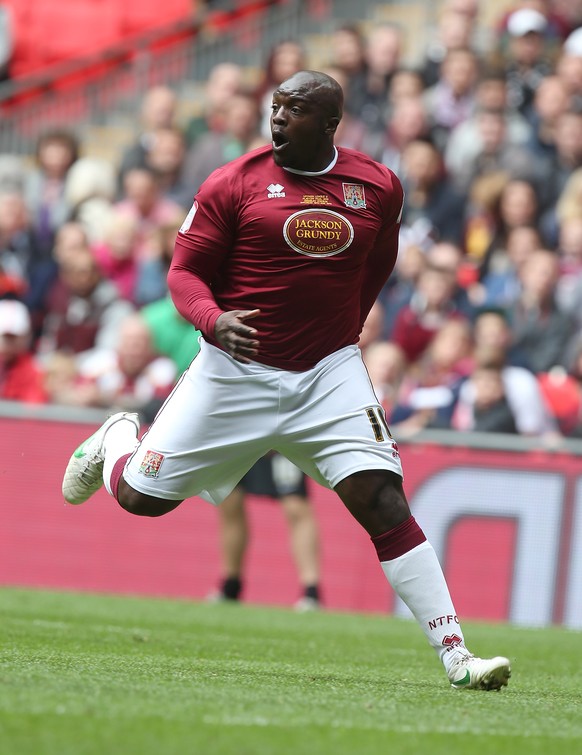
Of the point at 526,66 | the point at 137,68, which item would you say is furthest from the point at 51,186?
the point at 526,66

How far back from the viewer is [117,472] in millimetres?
6957

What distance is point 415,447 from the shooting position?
12008 mm

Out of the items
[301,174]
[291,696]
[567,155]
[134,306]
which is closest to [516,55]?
[567,155]

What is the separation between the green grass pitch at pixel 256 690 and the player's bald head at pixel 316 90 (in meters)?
2.34

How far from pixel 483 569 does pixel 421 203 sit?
4.17m

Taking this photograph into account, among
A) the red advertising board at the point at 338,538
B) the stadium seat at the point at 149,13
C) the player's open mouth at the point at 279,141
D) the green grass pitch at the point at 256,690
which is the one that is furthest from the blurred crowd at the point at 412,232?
the player's open mouth at the point at 279,141

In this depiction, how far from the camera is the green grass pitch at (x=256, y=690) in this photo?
15.1ft

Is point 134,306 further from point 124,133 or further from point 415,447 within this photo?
point 124,133

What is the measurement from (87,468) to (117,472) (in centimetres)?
41

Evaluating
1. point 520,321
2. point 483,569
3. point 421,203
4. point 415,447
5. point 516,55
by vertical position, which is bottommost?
point 483,569

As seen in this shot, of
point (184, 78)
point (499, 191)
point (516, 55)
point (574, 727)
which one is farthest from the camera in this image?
point (184, 78)

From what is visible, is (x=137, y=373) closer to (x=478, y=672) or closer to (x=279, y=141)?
(x=279, y=141)

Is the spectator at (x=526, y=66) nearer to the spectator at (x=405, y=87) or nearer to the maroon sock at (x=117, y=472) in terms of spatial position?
the spectator at (x=405, y=87)

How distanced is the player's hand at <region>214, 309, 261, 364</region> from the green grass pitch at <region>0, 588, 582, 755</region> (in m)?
1.26
